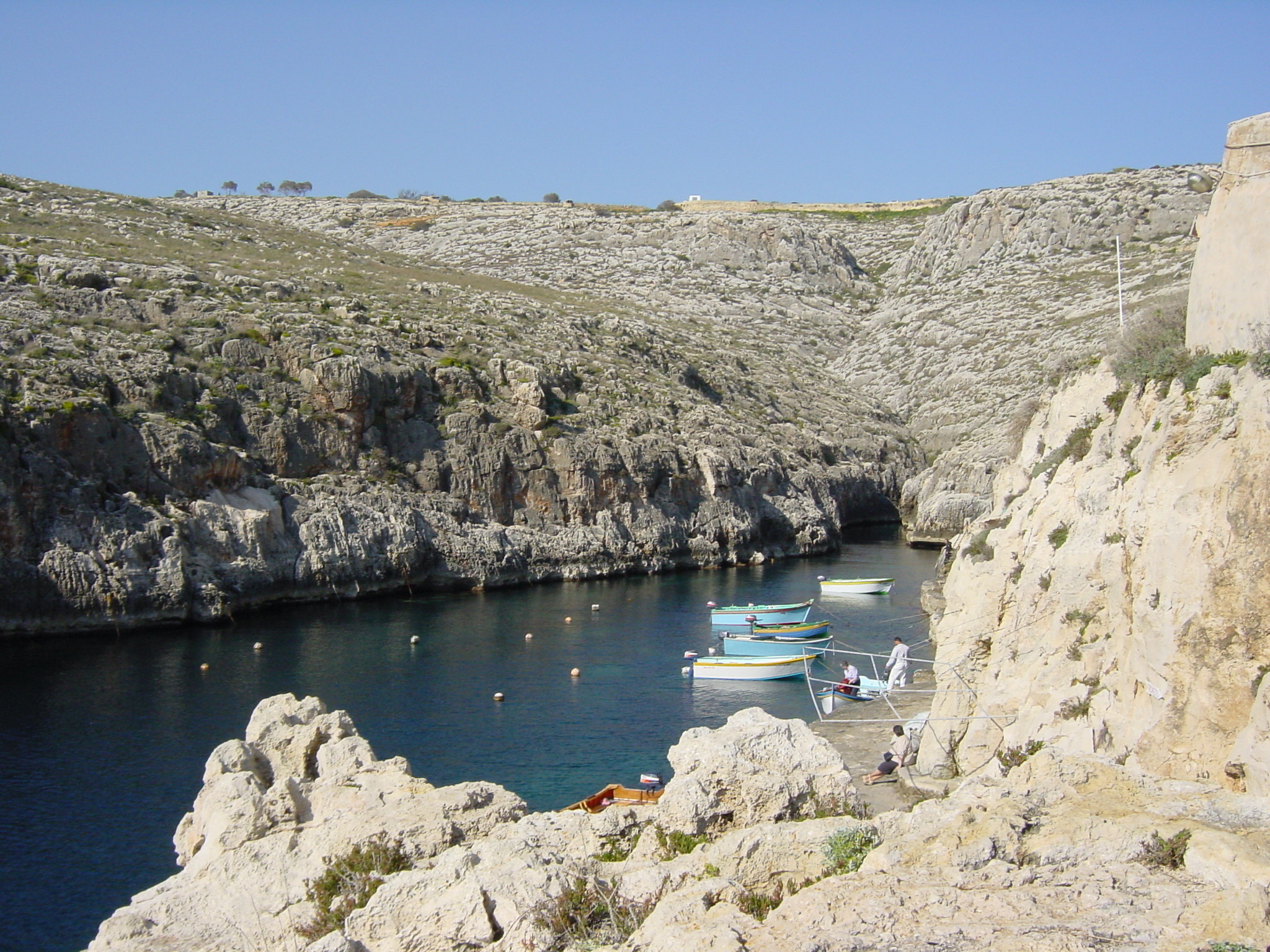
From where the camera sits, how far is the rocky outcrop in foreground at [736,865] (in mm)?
8492

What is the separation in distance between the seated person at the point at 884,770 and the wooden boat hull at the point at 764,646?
23.1m

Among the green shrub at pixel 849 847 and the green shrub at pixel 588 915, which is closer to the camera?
the green shrub at pixel 588 915

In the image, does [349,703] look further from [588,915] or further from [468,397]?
[468,397]

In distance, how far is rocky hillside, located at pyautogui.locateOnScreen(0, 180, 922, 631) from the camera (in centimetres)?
5147

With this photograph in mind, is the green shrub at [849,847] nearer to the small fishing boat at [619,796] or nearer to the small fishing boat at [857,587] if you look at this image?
the small fishing boat at [619,796]

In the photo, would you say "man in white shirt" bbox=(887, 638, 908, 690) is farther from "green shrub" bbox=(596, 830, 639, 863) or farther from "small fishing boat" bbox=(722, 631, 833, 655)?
"green shrub" bbox=(596, 830, 639, 863)

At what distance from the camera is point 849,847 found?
35.0 ft

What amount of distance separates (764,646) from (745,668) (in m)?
5.22

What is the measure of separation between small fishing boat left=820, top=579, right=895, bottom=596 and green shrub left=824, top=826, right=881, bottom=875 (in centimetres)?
5301

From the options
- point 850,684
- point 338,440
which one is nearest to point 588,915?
point 850,684

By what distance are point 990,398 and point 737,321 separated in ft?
114

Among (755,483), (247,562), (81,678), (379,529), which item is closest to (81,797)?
(81,678)

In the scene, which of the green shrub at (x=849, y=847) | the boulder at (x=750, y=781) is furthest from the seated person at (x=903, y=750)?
the green shrub at (x=849, y=847)

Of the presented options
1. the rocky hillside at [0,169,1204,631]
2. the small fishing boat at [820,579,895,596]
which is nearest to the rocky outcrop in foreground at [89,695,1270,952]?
the rocky hillside at [0,169,1204,631]
